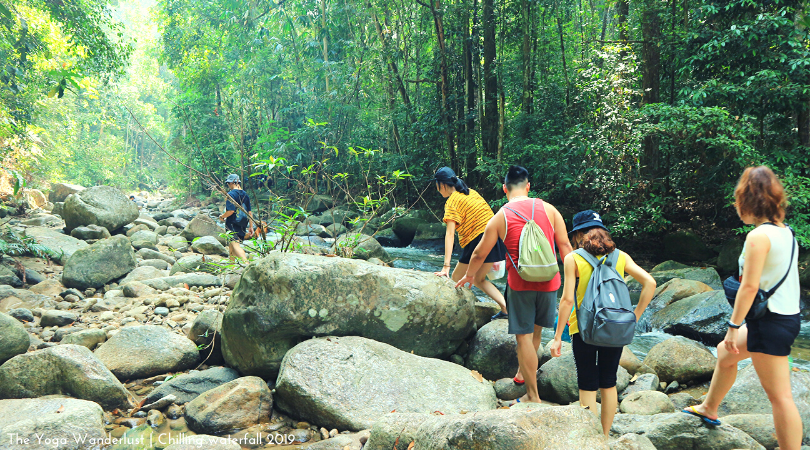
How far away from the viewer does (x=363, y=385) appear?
3.87m

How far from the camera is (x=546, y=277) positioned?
3.49 meters

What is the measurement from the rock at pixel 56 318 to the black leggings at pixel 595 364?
578 centimetres

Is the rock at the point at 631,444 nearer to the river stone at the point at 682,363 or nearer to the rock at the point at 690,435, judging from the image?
the rock at the point at 690,435

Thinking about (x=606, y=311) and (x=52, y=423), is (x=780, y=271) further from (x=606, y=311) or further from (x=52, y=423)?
(x=52, y=423)

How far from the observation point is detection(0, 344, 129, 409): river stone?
3852mm

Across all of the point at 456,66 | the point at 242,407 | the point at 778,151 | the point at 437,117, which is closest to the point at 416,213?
the point at 437,117

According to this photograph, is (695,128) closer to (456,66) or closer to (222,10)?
(456,66)

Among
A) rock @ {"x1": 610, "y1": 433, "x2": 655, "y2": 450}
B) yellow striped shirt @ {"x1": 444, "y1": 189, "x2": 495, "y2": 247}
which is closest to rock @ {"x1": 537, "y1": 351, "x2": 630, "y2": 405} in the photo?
yellow striped shirt @ {"x1": 444, "y1": 189, "x2": 495, "y2": 247}

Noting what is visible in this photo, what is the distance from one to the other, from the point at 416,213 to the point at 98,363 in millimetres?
11277

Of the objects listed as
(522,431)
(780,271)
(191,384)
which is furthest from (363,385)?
(780,271)

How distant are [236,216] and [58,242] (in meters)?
4.11

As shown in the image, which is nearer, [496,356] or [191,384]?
[191,384]

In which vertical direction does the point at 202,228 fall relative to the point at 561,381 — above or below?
above

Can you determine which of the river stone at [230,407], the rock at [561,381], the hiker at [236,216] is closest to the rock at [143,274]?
the hiker at [236,216]
